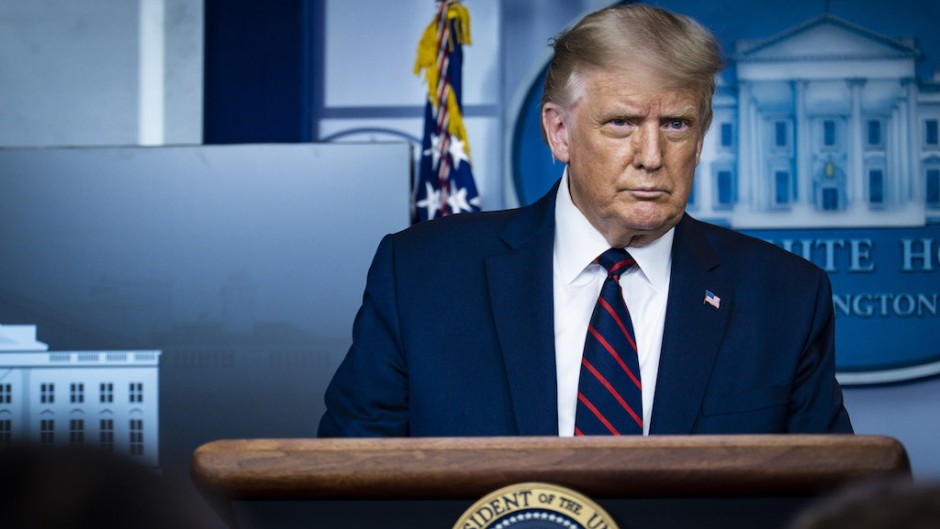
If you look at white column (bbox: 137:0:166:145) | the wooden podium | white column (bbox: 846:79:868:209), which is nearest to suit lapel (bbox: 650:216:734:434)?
the wooden podium

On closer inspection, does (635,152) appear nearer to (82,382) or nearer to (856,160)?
(82,382)

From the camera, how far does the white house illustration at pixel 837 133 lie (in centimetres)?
373

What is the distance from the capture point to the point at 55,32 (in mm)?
3898

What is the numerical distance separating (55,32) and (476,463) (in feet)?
11.8

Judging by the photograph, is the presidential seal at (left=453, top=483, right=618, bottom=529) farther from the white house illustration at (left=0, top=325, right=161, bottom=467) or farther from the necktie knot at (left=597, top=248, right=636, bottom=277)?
the white house illustration at (left=0, top=325, right=161, bottom=467)

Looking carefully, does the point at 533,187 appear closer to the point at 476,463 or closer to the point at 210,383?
the point at 210,383

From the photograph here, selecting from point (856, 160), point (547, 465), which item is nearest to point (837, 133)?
point (856, 160)

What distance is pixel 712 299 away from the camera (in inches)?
59.0

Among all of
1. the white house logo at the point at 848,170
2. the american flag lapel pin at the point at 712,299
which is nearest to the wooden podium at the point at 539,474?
the american flag lapel pin at the point at 712,299

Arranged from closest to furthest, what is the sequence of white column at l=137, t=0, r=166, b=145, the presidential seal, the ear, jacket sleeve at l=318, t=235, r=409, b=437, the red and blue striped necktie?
the presidential seal
the red and blue striped necktie
jacket sleeve at l=318, t=235, r=409, b=437
the ear
white column at l=137, t=0, r=166, b=145

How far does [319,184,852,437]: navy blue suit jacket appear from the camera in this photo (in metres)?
1.42

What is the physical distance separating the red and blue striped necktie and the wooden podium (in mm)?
556

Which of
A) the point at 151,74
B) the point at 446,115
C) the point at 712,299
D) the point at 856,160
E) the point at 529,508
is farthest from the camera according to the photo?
the point at 151,74

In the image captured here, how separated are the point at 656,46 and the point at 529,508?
94 centimetres
